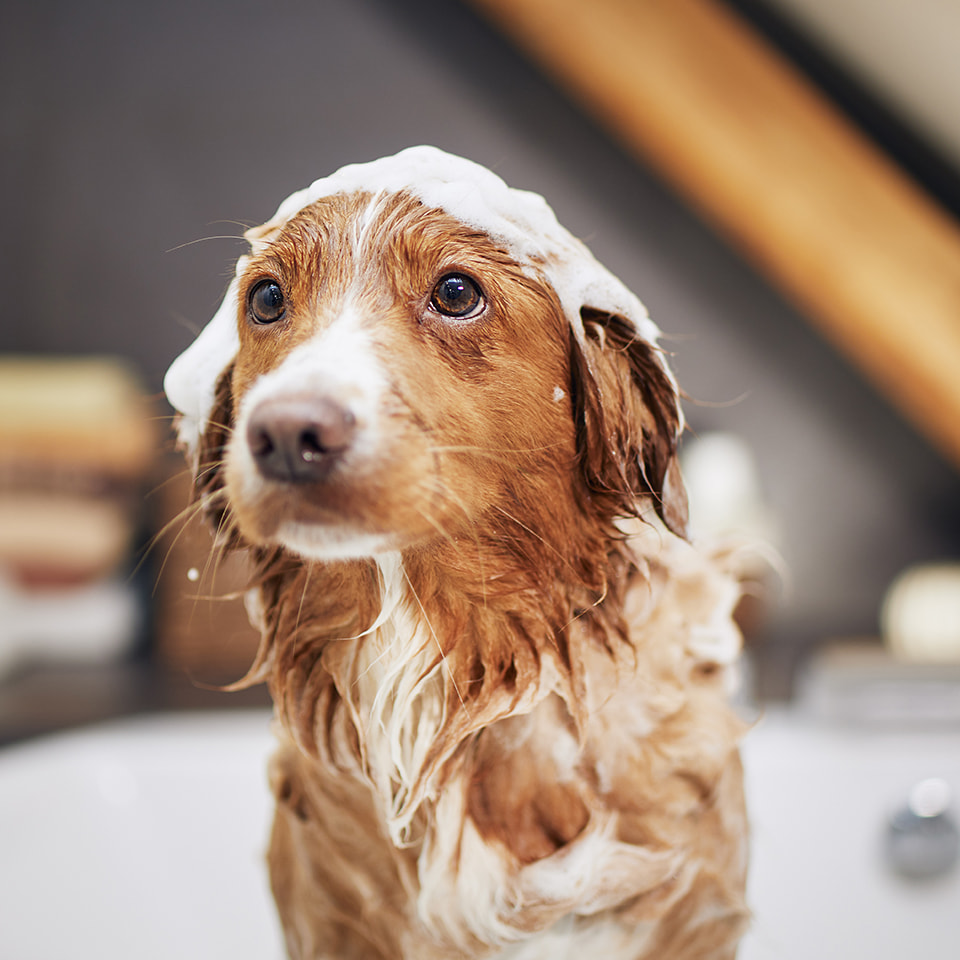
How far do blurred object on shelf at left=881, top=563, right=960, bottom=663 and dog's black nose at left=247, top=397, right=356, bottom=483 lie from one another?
1.19m

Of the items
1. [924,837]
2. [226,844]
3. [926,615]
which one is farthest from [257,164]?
[926,615]

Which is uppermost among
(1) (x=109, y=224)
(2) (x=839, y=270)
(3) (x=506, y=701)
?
(2) (x=839, y=270)

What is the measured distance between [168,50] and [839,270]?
3.58ft

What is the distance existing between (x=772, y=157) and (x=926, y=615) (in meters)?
0.73

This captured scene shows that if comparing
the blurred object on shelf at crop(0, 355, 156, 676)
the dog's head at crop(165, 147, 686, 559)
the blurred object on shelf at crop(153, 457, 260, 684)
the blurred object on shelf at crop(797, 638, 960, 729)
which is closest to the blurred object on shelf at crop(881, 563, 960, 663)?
the blurred object on shelf at crop(797, 638, 960, 729)

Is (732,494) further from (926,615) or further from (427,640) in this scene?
(427,640)

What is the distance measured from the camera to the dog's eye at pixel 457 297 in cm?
39

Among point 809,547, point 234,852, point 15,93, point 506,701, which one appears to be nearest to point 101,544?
point 234,852

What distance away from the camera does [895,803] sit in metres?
0.88

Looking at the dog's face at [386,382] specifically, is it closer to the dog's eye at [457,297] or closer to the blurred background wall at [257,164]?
the dog's eye at [457,297]

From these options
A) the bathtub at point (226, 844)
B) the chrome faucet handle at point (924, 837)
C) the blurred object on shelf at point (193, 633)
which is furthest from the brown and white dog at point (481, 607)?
the blurred object on shelf at point (193, 633)

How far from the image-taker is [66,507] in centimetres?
128

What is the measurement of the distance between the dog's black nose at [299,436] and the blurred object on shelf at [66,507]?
105cm

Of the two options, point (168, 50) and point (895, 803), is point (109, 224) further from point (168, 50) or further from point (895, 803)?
point (895, 803)
